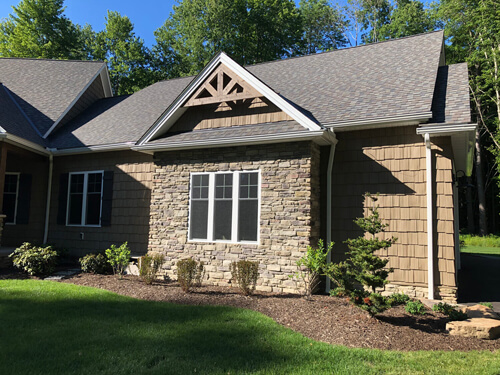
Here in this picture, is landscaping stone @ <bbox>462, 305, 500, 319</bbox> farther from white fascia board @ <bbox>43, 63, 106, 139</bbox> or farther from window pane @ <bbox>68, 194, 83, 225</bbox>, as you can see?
white fascia board @ <bbox>43, 63, 106, 139</bbox>

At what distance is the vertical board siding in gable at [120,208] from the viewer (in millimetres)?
10680

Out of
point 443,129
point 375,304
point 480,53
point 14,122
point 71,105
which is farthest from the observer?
point 480,53

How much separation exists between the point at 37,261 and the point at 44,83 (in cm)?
926

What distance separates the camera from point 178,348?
4.51 m

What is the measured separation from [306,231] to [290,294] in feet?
4.39

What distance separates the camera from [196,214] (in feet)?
29.7

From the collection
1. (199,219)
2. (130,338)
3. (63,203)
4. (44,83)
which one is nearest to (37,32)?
(44,83)

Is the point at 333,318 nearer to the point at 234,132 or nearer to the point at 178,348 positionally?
the point at 178,348

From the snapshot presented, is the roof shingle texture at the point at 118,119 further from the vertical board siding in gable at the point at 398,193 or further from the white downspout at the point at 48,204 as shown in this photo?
the vertical board siding in gable at the point at 398,193

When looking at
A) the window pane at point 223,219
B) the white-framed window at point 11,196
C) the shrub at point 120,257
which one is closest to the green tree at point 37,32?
the white-framed window at point 11,196

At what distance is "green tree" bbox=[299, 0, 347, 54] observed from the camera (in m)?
36.0

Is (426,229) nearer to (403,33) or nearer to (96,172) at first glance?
(96,172)

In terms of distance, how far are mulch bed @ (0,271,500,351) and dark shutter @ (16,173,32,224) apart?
4.98m

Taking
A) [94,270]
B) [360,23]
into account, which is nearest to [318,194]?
[94,270]
